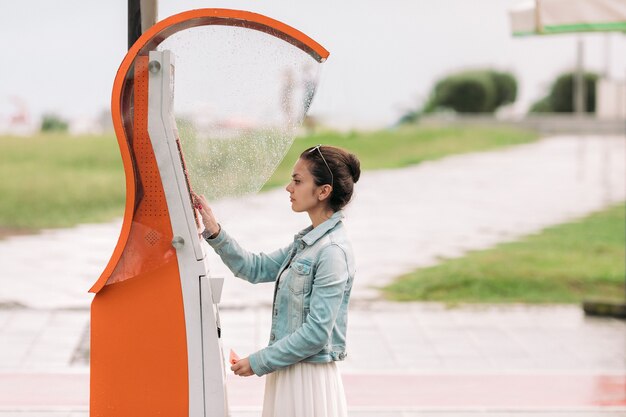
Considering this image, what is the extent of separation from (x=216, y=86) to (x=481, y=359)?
355cm

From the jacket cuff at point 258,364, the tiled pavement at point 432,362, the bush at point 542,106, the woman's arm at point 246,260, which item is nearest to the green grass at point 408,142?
the bush at point 542,106

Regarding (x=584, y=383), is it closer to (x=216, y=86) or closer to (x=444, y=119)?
(x=216, y=86)

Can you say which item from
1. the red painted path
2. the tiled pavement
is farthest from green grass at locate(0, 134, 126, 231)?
the red painted path

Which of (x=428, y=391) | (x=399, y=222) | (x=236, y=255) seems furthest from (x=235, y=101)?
(x=399, y=222)

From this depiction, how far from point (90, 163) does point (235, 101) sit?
57.1ft

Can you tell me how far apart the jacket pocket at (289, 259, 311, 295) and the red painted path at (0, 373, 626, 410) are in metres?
2.13

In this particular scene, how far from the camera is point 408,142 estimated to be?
82.1 feet

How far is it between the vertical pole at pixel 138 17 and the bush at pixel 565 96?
32.5 meters

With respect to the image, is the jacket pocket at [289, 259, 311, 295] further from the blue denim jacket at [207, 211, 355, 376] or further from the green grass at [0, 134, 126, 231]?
the green grass at [0, 134, 126, 231]

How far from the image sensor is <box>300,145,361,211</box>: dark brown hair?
10.4ft

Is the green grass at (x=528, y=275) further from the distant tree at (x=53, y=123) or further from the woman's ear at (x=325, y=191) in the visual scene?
the distant tree at (x=53, y=123)

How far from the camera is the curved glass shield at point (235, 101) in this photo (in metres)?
3.32

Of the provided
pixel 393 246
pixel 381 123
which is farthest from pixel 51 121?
pixel 393 246

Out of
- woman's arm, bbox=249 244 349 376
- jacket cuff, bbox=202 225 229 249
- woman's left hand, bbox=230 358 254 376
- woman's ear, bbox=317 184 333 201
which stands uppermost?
woman's ear, bbox=317 184 333 201
